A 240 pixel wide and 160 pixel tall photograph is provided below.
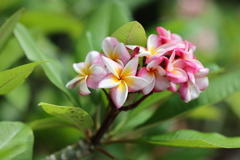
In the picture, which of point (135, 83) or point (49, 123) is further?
point (49, 123)

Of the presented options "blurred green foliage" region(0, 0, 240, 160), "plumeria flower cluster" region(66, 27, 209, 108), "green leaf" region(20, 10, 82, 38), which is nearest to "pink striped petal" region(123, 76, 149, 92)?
"plumeria flower cluster" region(66, 27, 209, 108)

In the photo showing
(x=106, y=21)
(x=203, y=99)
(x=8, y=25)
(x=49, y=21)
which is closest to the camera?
(x=8, y=25)

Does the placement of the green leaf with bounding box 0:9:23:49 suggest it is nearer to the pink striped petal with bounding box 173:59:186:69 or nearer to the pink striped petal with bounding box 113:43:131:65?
the pink striped petal with bounding box 113:43:131:65

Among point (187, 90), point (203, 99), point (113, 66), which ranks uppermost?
point (113, 66)

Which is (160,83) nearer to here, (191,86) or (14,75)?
(191,86)

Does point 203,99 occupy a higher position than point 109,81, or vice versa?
point 109,81

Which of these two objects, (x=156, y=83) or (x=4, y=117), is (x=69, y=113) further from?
(x=4, y=117)

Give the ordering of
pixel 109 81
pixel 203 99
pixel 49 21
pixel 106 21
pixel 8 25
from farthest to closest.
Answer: pixel 49 21
pixel 106 21
pixel 203 99
pixel 8 25
pixel 109 81

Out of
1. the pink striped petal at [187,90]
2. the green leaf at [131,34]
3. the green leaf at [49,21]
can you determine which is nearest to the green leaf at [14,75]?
the green leaf at [131,34]

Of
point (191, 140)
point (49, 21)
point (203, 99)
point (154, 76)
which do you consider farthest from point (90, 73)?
point (49, 21)
